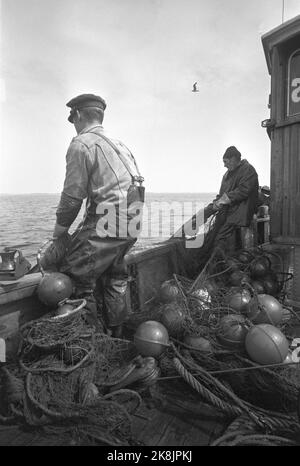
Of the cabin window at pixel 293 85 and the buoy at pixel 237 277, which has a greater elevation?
the cabin window at pixel 293 85

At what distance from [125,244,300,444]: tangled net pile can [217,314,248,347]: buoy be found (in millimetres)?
31

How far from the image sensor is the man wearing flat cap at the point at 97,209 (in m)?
3.35

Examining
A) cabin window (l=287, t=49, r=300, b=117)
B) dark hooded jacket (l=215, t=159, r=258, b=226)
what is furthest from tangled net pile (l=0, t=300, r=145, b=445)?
cabin window (l=287, t=49, r=300, b=117)

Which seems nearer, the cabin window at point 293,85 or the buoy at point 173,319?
the buoy at point 173,319

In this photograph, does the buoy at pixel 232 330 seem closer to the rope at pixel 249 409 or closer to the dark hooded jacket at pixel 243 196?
the rope at pixel 249 409

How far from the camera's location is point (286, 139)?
4809 millimetres

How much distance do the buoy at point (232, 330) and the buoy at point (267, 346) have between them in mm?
190

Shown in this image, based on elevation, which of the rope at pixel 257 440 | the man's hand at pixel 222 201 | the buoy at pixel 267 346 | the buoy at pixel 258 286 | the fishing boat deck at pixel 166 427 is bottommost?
the fishing boat deck at pixel 166 427

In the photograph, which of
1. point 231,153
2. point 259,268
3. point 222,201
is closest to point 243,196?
point 222,201

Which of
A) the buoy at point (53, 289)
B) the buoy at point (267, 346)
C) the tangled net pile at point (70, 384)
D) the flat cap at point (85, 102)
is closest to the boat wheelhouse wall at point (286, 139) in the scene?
the buoy at point (267, 346)

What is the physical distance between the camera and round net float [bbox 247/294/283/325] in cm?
321

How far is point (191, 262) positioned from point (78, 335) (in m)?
3.02

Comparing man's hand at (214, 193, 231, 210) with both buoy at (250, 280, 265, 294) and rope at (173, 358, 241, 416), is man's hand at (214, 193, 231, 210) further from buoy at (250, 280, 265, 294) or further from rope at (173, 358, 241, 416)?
rope at (173, 358, 241, 416)
